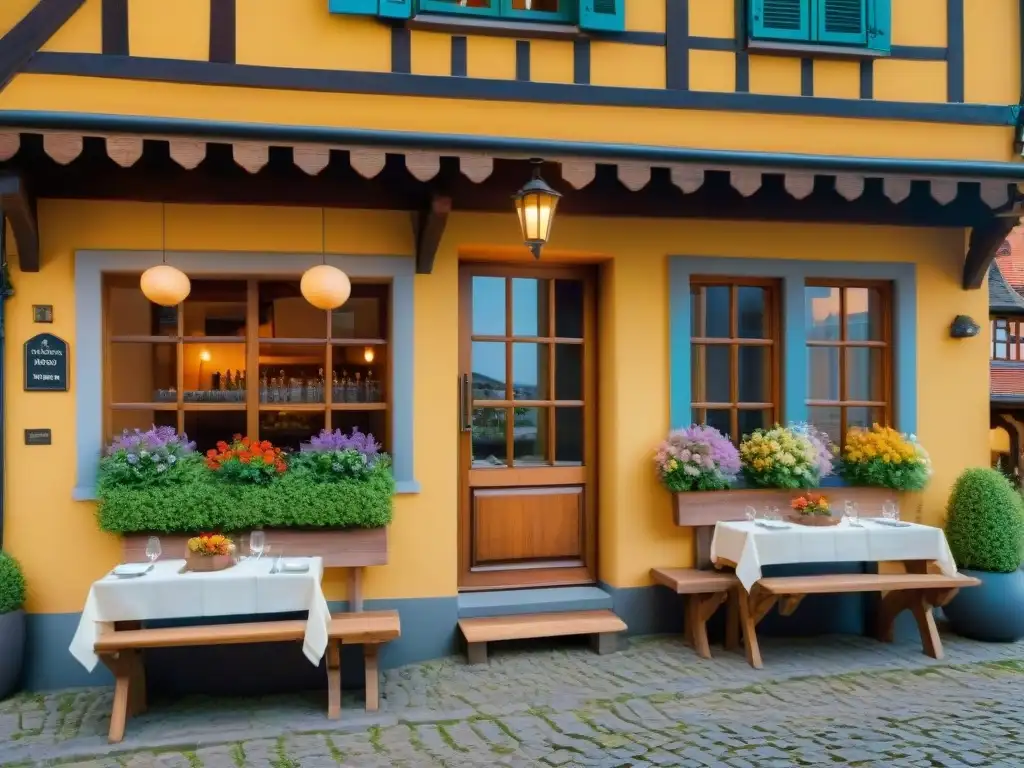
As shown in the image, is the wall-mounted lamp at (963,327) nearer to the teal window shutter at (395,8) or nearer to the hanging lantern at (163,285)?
the teal window shutter at (395,8)

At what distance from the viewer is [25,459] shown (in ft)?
15.9

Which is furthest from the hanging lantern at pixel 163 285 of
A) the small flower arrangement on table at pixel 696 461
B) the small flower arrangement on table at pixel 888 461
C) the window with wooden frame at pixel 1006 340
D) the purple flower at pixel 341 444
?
the window with wooden frame at pixel 1006 340

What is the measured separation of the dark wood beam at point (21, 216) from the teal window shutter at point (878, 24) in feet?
17.4

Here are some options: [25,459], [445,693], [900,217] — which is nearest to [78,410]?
[25,459]

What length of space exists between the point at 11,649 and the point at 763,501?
4.63 m

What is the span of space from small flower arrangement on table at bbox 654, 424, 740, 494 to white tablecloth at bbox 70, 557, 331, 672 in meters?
2.37

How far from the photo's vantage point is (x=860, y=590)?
5.10 m

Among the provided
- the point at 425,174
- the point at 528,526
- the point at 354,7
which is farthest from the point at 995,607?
the point at 354,7

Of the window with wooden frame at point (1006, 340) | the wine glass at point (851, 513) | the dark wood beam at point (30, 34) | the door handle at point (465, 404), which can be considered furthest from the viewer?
the window with wooden frame at point (1006, 340)

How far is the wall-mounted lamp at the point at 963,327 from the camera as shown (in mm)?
5887

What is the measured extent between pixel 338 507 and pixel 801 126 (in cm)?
388

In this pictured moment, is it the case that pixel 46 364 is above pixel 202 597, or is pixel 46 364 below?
above

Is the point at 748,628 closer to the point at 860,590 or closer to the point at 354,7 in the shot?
the point at 860,590

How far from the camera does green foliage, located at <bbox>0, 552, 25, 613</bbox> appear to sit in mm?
4582
